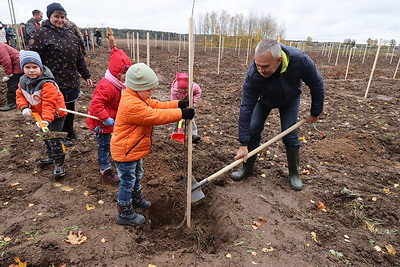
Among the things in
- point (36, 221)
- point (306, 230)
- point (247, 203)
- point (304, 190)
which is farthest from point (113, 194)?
point (304, 190)

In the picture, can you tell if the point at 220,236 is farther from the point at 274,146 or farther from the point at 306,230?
the point at 274,146

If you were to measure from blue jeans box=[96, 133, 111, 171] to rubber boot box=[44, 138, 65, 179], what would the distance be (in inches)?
19.3

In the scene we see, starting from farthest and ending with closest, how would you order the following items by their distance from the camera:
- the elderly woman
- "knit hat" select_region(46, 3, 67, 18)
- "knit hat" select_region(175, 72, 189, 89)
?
"knit hat" select_region(175, 72, 189, 89) → the elderly woman → "knit hat" select_region(46, 3, 67, 18)

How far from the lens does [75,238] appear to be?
8.09 ft

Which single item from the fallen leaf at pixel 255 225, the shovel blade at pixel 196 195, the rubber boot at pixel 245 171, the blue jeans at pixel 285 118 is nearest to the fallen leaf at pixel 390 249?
the fallen leaf at pixel 255 225

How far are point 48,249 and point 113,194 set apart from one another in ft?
3.24

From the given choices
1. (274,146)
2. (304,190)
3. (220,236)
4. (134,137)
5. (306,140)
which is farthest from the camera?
(306,140)

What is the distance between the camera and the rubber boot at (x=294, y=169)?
3472mm

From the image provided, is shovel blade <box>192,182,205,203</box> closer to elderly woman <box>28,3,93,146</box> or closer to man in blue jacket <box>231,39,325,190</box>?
man in blue jacket <box>231,39,325,190</box>

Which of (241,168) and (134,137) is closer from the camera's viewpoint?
(134,137)

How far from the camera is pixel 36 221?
8.79 ft

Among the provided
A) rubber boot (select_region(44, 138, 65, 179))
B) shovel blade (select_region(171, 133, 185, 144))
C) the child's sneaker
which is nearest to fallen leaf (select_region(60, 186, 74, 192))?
rubber boot (select_region(44, 138, 65, 179))

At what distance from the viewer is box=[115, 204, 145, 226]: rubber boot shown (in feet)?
8.69

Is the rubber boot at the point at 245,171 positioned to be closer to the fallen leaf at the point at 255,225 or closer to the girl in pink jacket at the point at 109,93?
the fallen leaf at the point at 255,225
